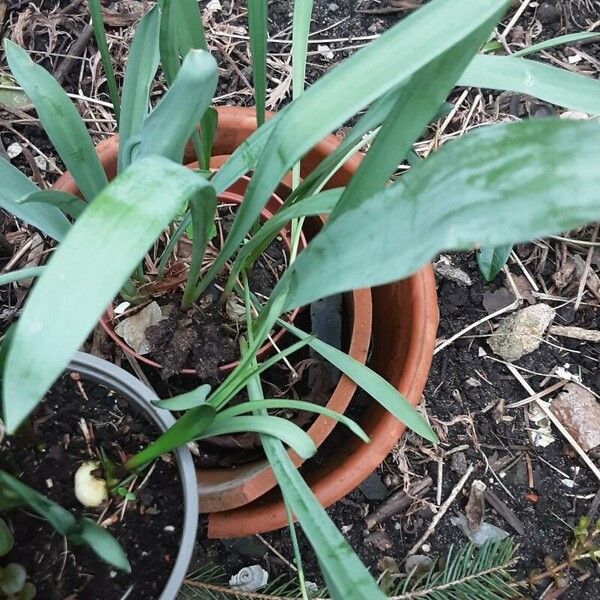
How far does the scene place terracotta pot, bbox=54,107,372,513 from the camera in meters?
0.74

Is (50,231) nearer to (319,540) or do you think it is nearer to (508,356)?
(319,540)

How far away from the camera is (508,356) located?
1.03 meters

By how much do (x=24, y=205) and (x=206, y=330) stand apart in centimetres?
25

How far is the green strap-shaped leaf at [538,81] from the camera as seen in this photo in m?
0.56

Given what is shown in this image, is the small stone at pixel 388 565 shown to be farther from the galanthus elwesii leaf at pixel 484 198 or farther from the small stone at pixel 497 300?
the galanthus elwesii leaf at pixel 484 198

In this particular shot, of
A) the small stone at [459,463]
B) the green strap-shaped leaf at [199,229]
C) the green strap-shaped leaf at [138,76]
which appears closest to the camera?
the green strap-shaped leaf at [199,229]

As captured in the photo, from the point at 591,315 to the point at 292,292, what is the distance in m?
0.73

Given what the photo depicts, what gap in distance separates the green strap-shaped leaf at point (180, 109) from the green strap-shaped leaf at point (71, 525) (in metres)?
0.28

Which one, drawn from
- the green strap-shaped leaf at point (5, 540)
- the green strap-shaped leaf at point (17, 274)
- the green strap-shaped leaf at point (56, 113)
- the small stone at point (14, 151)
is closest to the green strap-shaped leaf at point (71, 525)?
the green strap-shaped leaf at point (5, 540)

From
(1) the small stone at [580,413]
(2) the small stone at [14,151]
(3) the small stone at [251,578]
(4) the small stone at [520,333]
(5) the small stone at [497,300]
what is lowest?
(3) the small stone at [251,578]

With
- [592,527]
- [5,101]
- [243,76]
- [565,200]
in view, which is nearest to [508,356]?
[592,527]

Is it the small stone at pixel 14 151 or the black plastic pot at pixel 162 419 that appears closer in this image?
the black plastic pot at pixel 162 419

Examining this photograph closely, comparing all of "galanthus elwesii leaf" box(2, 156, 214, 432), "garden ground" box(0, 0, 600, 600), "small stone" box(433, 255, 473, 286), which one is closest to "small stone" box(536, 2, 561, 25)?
"garden ground" box(0, 0, 600, 600)

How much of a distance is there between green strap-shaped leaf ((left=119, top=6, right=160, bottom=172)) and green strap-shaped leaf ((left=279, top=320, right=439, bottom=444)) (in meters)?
0.28
